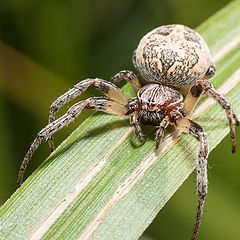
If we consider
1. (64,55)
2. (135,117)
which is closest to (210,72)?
(135,117)

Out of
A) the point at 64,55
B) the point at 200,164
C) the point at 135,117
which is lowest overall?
the point at 200,164

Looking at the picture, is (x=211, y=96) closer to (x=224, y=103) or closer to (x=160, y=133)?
(x=224, y=103)

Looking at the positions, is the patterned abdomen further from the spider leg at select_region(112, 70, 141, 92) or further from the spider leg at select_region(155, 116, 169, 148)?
the spider leg at select_region(155, 116, 169, 148)

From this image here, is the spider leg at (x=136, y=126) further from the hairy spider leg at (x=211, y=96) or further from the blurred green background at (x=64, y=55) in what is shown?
the blurred green background at (x=64, y=55)

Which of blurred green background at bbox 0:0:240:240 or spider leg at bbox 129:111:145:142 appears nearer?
spider leg at bbox 129:111:145:142

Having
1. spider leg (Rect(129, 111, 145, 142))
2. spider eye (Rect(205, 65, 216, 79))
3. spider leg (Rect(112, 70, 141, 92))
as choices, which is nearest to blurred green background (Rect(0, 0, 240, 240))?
spider eye (Rect(205, 65, 216, 79))

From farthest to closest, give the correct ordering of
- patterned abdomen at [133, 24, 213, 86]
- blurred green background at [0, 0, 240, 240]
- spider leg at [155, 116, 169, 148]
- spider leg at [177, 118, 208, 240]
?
blurred green background at [0, 0, 240, 240] < patterned abdomen at [133, 24, 213, 86] < spider leg at [155, 116, 169, 148] < spider leg at [177, 118, 208, 240]

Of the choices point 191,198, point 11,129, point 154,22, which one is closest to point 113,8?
point 154,22
